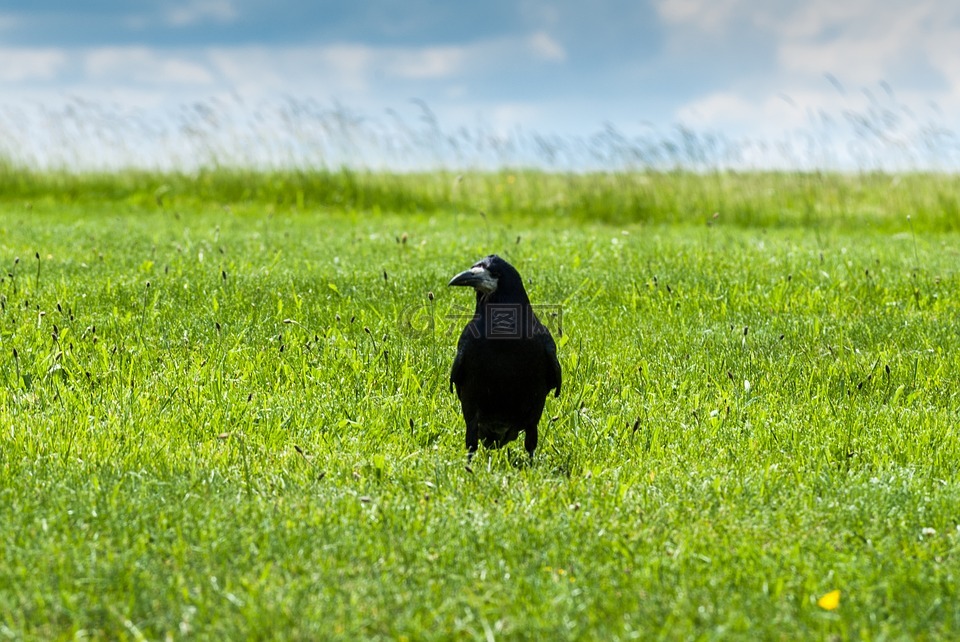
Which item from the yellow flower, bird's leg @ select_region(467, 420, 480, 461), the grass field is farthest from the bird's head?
the yellow flower

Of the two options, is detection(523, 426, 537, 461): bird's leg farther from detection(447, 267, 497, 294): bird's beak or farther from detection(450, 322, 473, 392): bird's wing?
detection(447, 267, 497, 294): bird's beak

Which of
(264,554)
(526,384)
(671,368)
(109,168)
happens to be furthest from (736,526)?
(109,168)

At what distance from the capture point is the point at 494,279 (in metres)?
5.07

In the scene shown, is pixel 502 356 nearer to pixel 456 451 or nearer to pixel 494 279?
pixel 494 279

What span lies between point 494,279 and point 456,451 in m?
1.08

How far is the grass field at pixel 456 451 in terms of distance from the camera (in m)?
3.85

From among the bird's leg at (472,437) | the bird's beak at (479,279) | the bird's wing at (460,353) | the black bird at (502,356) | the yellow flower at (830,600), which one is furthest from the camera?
the bird's leg at (472,437)

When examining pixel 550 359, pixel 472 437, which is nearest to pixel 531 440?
pixel 472 437

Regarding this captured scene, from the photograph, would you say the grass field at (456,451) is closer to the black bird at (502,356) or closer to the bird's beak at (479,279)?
the black bird at (502,356)

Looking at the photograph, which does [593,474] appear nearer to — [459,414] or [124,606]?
[459,414]

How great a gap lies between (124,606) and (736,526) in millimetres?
2582

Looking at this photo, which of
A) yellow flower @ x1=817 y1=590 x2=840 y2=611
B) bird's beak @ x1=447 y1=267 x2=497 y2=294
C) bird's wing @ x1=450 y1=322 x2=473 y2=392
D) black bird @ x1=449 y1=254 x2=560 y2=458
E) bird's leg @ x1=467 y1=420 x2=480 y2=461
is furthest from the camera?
bird's leg @ x1=467 y1=420 x2=480 y2=461

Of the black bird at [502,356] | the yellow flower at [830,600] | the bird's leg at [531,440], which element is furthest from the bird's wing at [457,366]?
the yellow flower at [830,600]

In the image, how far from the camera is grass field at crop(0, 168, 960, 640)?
385 cm
